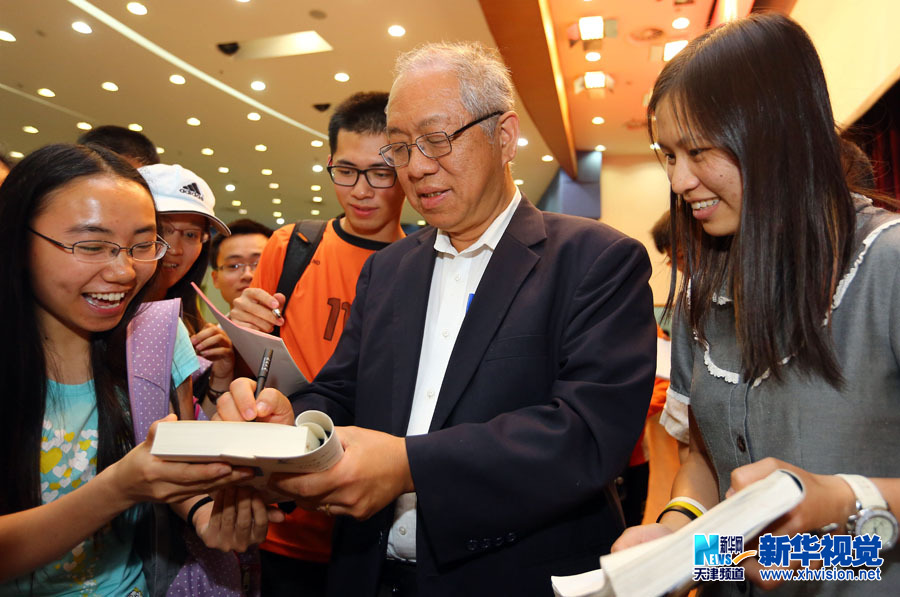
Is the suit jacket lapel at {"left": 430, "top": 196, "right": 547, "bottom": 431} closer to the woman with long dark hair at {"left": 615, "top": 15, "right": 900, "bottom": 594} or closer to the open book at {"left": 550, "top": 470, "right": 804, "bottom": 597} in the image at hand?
the woman with long dark hair at {"left": 615, "top": 15, "right": 900, "bottom": 594}

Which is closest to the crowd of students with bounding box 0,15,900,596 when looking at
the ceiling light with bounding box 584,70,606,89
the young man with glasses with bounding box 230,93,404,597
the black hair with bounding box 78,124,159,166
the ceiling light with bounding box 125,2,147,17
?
the young man with glasses with bounding box 230,93,404,597

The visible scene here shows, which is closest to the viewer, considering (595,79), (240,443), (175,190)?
(240,443)

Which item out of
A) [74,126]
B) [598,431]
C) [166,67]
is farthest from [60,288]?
[74,126]

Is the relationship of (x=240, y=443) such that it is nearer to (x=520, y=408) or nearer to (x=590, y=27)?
(x=520, y=408)

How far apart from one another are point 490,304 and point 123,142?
1.73 metres

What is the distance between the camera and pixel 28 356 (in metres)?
1.35

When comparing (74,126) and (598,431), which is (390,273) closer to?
(598,431)

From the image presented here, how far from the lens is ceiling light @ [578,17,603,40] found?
6426 millimetres

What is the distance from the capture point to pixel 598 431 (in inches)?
46.6

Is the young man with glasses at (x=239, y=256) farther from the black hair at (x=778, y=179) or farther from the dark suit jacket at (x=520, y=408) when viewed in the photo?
the black hair at (x=778, y=179)

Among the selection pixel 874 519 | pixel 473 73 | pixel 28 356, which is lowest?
pixel 874 519

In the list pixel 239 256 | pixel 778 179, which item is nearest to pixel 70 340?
pixel 778 179

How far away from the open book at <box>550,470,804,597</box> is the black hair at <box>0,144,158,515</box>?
1126 millimetres

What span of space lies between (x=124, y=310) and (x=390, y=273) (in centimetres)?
67
